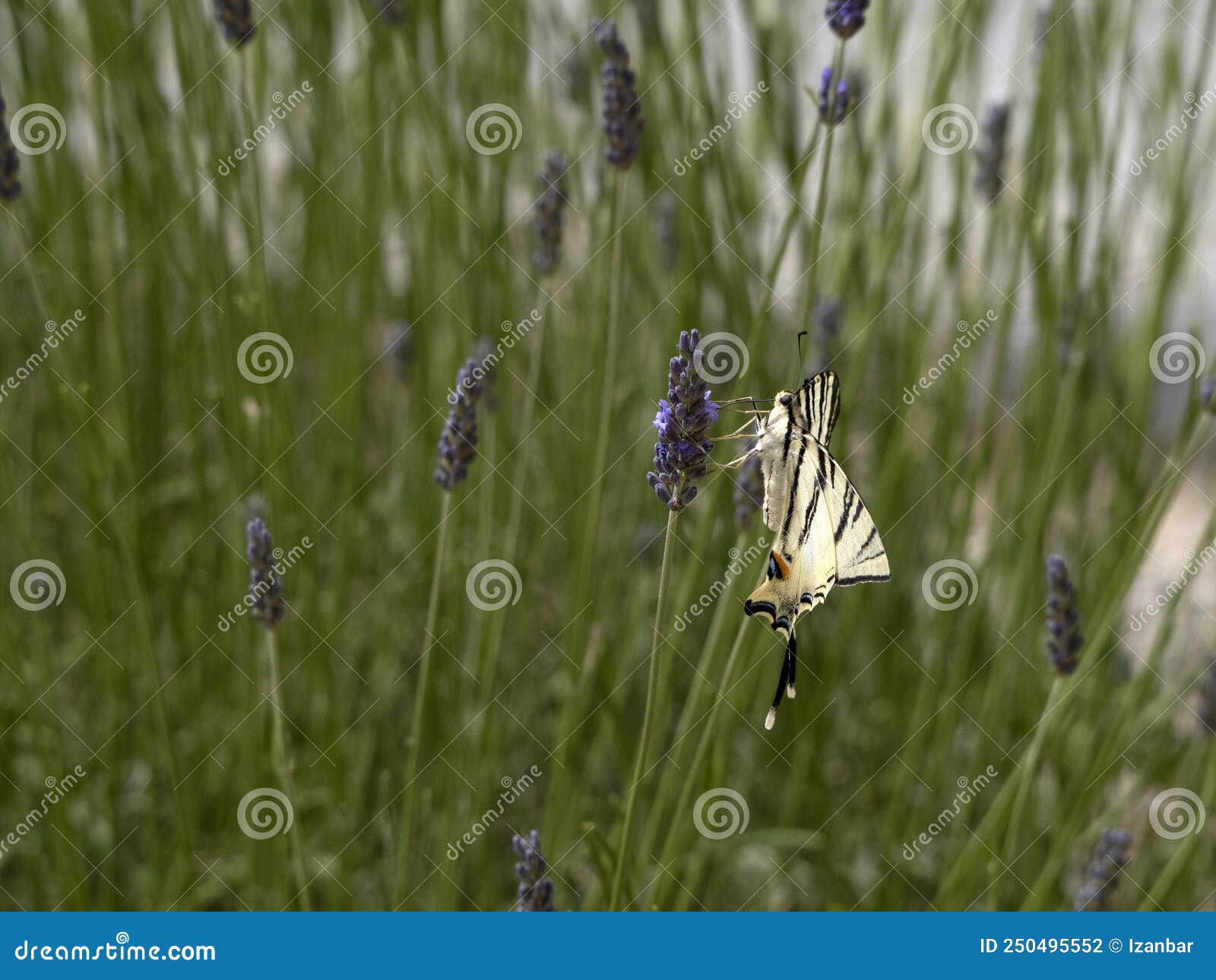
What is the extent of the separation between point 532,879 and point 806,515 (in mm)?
454

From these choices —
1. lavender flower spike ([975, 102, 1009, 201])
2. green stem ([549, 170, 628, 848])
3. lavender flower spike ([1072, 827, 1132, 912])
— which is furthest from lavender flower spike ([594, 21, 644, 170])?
lavender flower spike ([1072, 827, 1132, 912])

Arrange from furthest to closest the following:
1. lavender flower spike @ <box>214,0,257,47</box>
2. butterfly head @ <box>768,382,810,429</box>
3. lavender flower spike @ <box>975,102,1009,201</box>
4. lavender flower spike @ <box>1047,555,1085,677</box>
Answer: lavender flower spike @ <box>975,102,1009,201</box> → lavender flower spike @ <box>214,0,257,47</box> → lavender flower spike @ <box>1047,555,1085,677</box> → butterfly head @ <box>768,382,810,429</box>

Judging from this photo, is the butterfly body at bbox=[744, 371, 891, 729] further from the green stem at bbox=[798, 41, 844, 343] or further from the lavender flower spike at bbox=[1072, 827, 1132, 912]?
the lavender flower spike at bbox=[1072, 827, 1132, 912]

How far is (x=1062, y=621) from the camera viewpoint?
1.21 m

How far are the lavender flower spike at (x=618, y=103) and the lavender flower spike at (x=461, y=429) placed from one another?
1.03 feet

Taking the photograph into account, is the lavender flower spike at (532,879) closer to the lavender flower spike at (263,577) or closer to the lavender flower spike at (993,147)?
the lavender flower spike at (263,577)

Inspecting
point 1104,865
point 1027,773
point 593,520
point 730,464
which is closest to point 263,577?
point 593,520

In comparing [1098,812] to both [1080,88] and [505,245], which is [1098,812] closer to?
[1080,88]

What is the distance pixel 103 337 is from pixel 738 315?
131cm

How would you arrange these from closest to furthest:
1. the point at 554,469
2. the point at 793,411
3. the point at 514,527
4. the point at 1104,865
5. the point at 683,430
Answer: the point at 683,430 → the point at 793,411 → the point at 1104,865 → the point at 514,527 → the point at 554,469

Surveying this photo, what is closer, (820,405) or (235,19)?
(820,405)

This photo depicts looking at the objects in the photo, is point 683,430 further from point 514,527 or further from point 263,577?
point 514,527

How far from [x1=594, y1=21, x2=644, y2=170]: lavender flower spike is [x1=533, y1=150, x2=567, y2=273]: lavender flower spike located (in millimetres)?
190

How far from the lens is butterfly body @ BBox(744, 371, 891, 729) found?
0.96 meters
